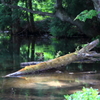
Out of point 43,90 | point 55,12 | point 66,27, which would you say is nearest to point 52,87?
point 43,90

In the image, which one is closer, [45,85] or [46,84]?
[45,85]

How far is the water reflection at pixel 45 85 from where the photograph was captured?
21.7 ft

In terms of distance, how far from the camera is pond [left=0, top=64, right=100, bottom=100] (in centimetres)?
661

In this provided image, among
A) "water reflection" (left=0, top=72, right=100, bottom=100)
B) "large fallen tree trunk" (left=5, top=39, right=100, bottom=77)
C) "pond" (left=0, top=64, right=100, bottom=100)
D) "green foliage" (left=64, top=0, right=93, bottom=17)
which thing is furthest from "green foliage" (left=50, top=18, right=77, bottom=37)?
"water reflection" (left=0, top=72, right=100, bottom=100)

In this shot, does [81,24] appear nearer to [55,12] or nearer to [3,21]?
[55,12]

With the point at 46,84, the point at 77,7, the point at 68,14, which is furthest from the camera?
the point at 77,7

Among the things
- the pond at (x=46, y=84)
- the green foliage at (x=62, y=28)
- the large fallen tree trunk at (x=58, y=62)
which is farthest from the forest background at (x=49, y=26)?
the pond at (x=46, y=84)

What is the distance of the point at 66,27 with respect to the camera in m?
25.3

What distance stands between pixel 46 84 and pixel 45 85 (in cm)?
14

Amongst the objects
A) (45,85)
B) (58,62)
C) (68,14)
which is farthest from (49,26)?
(45,85)

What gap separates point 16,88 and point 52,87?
43.3 inches

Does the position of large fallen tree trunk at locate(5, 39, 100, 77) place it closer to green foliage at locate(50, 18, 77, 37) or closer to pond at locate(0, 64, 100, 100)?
pond at locate(0, 64, 100, 100)

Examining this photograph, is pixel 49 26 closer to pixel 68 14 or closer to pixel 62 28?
pixel 62 28

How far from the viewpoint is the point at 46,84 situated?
790cm
